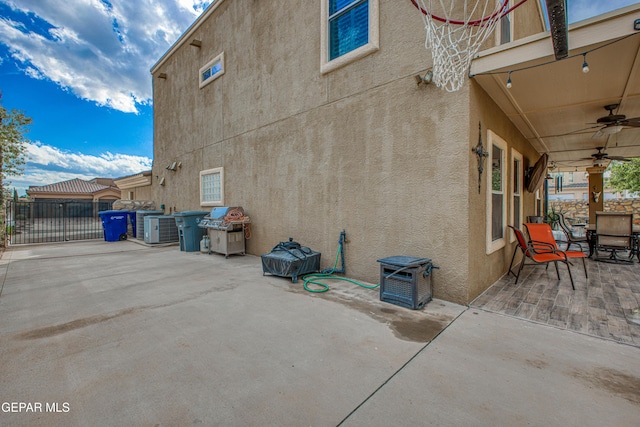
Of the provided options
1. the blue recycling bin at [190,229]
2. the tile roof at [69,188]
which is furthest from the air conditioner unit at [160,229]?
the tile roof at [69,188]

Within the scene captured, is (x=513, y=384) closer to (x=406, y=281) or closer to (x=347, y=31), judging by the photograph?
(x=406, y=281)

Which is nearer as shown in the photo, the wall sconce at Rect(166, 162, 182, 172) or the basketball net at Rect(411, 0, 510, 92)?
the basketball net at Rect(411, 0, 510, 92)

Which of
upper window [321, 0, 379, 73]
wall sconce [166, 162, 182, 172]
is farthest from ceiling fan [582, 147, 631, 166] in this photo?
wall sconce [166, 162, 182, 172]

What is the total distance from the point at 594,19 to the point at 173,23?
14288 millimetres

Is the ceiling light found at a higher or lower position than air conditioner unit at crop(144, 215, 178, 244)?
higher

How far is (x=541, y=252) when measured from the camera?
454cm

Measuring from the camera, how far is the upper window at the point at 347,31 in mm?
4434

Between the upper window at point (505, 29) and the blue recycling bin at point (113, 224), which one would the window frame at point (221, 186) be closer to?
the blue recycling bin at point (113, 224)

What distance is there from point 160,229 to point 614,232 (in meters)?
12.3

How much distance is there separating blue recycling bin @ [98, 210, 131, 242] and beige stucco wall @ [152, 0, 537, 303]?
4846mm

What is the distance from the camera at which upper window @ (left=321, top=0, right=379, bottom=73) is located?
443cm

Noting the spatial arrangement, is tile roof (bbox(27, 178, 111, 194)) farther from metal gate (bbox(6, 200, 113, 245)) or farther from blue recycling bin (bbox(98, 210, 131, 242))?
blue recycling bin (bbox(98, 210, 131, 242))

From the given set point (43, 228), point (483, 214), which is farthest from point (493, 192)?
point (43, 228)

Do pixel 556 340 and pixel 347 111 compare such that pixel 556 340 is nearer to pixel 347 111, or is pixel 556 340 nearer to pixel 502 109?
pixel 502 109
